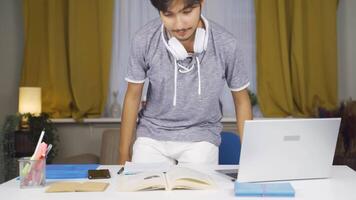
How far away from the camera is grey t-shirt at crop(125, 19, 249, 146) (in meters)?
1.76

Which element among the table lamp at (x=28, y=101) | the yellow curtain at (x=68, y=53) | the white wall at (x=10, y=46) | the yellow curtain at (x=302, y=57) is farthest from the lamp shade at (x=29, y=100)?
the yellow curtain at (x=302, y=57)

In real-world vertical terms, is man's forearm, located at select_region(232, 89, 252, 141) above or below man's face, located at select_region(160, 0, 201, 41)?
below

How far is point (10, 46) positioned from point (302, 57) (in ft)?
8.03

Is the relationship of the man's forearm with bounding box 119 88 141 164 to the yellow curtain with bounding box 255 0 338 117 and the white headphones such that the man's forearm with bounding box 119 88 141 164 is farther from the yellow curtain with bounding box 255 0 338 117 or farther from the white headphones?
the yellow curtain with bounding box 255 0 338 117

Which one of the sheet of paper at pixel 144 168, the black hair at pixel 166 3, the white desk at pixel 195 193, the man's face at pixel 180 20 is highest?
the black hair at pixel 166 3

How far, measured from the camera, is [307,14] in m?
3.49

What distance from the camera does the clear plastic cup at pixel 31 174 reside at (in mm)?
1263

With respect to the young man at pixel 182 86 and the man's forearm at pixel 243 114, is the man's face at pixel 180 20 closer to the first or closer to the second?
the young man at pixel 182 86

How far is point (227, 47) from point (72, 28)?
198 cm

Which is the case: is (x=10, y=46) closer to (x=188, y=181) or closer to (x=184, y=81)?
(x=184, y=81)

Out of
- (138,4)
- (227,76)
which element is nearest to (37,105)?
(138,4)

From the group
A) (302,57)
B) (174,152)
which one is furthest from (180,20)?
(302,57)

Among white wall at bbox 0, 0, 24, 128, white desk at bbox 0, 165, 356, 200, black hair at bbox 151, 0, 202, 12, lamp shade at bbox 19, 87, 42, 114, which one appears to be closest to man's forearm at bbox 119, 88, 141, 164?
black hair at bbox 151, 0, 202, 12

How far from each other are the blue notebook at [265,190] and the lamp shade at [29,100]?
2339 millimetres
